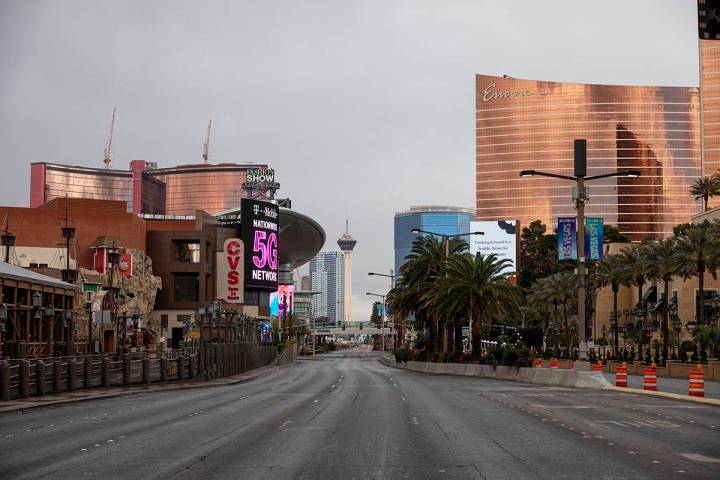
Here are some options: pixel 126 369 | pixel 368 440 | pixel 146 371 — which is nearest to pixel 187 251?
pixel 146 371

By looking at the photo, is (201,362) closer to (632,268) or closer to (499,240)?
(632,268)

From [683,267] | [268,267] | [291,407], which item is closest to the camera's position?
[291,407]

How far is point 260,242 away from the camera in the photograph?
443 ft

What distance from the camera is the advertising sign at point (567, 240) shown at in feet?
167

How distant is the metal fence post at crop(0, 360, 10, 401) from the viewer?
106ft

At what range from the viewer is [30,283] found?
5559 centimetres

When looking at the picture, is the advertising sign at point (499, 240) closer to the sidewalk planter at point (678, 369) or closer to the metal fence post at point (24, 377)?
the sidewalk planter at point (678, 369)

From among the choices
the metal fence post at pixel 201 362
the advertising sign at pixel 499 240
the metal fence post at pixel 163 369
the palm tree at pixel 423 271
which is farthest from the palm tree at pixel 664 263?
the advertising sign at pixel 499 240

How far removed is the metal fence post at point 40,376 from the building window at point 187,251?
8652 centimetres

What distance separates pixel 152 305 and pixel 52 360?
249 ft

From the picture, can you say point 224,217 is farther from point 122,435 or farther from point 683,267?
point 122,435

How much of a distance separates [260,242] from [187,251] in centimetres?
1299

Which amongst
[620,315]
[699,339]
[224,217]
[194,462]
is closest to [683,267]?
[699,339]

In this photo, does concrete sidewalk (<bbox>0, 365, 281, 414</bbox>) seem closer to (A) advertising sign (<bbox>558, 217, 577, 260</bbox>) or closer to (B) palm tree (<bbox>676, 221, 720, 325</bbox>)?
(A) advertising sign (<bbox>558, 217, 577, 260</bbox>)
